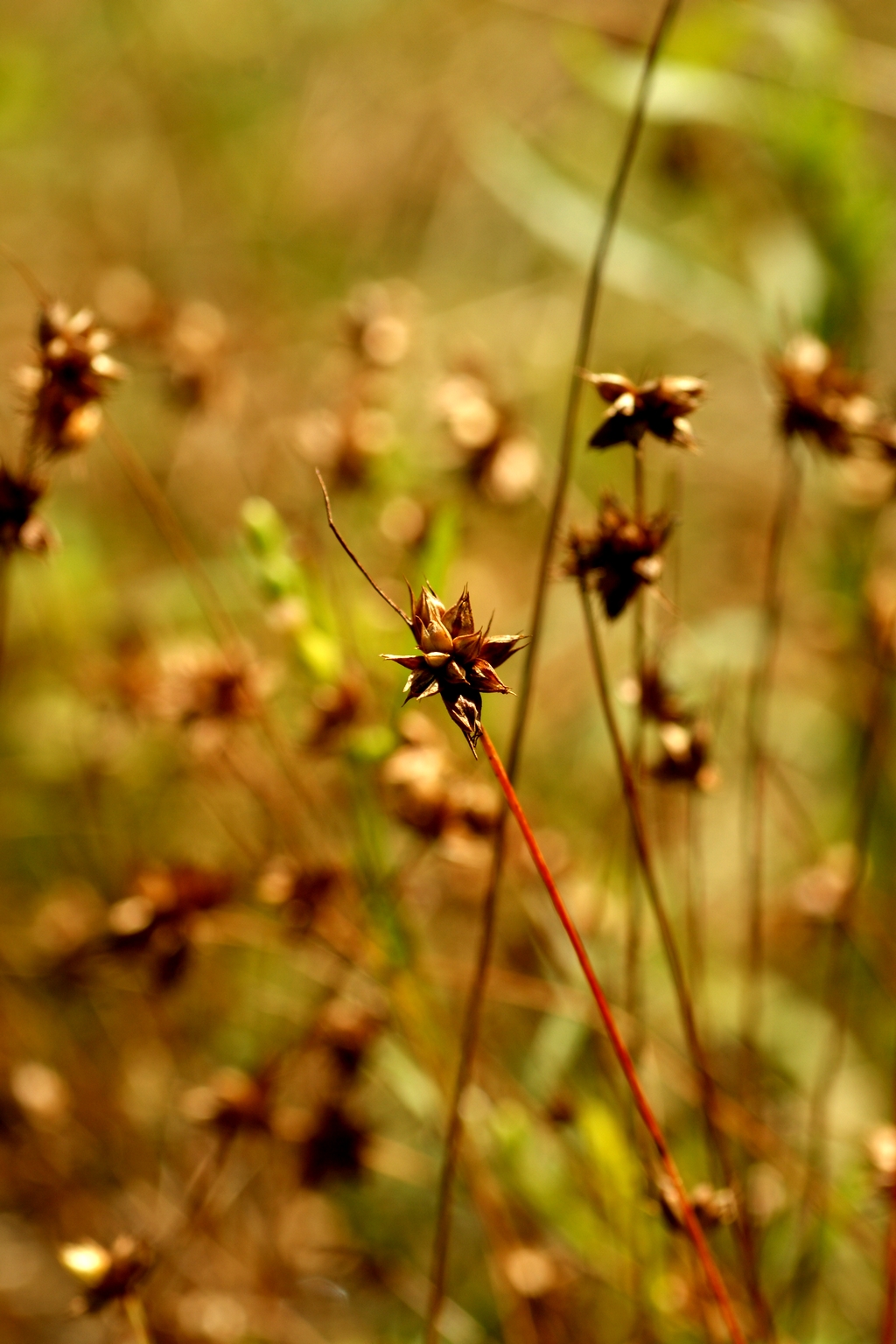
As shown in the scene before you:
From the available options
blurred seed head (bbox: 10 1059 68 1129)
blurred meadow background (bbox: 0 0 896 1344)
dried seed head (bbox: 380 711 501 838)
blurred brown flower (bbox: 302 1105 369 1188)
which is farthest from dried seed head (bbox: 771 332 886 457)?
blurred seed head (bbox: 10 1059 68 1129)

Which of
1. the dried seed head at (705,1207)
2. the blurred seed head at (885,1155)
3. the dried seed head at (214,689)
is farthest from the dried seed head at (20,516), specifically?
the blurred seed head at (885,1155)

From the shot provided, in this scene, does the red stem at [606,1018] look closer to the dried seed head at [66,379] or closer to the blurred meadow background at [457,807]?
the blurred meadow background at [457,807]

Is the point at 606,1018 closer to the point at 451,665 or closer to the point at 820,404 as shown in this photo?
the point at 451,665

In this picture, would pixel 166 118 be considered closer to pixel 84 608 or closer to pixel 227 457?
pixel 227 457

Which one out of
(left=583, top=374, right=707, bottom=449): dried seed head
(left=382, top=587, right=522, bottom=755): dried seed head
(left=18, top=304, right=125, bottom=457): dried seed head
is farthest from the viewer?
(left=18, top=304, right=125, bottom=457): dried seed head

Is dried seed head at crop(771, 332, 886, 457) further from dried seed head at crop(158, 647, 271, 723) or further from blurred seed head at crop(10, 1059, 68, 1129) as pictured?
blurred seed head at crop(10, 1059, 68, 1129)

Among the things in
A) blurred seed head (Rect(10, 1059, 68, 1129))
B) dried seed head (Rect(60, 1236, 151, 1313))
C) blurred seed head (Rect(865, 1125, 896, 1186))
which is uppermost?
blurred seed head (Rect(10, 1059, 68, 1129))
